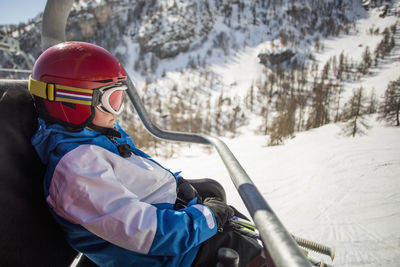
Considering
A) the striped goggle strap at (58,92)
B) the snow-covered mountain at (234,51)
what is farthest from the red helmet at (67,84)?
the snow-covered mountain at (234,51)

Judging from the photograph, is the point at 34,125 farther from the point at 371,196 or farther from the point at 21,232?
the point at 371,196

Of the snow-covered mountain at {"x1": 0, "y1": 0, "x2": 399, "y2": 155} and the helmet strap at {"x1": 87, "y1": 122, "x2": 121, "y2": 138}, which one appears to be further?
the snow-covered mountain at {"x1": 0, "y1": 0, "x2": 399, "y2": 155}

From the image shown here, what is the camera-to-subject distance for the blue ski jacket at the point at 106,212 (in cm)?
82

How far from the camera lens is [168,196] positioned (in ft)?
3.81

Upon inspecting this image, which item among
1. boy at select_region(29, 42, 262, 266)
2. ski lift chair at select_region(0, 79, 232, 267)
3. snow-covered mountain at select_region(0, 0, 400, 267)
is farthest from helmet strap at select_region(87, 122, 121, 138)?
snow-covered mountain at select_region(0, 0, 400, 267)

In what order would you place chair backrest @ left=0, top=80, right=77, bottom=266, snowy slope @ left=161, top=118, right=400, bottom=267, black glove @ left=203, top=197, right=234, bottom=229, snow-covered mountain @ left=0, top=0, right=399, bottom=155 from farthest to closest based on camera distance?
snow-covered mountain @ left=0, top=0, right=399, bottom=155, snowy slope @ left=161, top=118, right=400, bottom=267, black glove @ left=203, top=197, right=234, bottom=229, chair backrest @ left=0, top=80, right=77, bottom=266

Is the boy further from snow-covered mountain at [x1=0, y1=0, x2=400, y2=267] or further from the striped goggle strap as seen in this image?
snow-covered mountain at [x1=0, y1=0, x2=400, y2=267]

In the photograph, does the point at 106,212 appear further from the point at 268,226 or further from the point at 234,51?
the point at 234,51

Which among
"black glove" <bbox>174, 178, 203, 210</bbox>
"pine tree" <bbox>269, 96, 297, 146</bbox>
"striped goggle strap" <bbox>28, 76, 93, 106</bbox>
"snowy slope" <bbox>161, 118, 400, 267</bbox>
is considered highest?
"striped goggle strap" <bbox>28, 76, 93, 106</bbox>

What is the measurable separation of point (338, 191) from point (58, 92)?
2.93 metres

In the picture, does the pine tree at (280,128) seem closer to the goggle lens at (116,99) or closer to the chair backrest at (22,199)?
the goggle lens at (116,99)

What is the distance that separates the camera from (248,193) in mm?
678

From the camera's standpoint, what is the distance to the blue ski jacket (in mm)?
820

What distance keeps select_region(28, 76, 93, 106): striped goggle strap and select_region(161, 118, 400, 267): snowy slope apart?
199 centimetres
